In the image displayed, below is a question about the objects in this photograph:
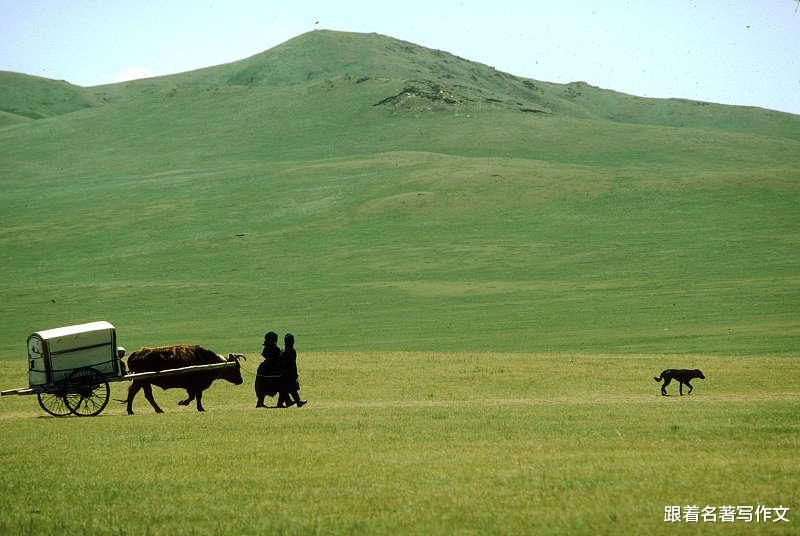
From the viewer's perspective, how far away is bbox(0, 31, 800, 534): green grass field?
10.4 meters

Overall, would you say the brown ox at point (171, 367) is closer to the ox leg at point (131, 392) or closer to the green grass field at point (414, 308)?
the ox leg at point (131, 392)

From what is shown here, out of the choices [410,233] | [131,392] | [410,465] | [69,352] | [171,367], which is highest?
[410,233]

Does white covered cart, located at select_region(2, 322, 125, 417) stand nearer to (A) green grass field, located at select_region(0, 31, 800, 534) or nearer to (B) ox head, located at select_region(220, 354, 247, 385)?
(A) green grass field, located at select_region(0, 31, 800, 534)

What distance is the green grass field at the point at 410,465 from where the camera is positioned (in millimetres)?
9250

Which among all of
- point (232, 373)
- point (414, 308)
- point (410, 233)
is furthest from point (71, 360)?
point (410, 233)

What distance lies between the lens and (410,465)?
1196cm

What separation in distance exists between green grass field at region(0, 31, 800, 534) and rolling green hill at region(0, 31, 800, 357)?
0.36 m

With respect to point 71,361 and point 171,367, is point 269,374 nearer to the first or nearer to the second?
point 171,367

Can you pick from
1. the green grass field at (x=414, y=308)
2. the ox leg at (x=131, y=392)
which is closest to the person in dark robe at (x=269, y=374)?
the green grass field at (x=414, y=308)

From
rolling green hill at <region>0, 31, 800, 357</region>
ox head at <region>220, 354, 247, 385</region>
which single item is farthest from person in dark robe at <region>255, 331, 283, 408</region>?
rolling green hill at <region>0, 31, 800, 357</region>

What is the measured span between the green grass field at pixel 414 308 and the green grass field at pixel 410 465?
64 mm

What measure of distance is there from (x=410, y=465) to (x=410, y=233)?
2438 inches

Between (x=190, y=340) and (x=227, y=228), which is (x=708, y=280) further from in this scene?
(x=227, y=228)

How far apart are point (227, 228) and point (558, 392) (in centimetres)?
6042
